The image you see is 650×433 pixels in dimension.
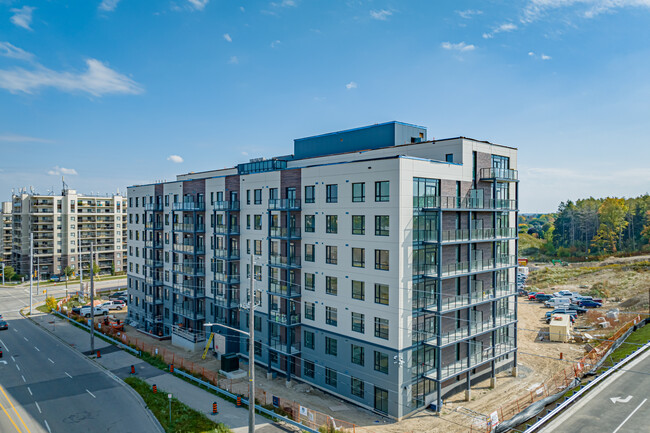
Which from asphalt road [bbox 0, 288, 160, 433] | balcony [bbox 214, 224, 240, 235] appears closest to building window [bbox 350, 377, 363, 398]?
asphalt road [bbox 0, 288, 160, 433]

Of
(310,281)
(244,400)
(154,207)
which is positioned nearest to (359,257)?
(310,281)

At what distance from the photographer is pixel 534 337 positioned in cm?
5228

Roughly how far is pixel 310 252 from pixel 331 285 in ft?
12.4

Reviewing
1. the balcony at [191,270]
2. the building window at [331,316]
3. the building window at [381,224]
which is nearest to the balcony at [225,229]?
the balcony at [191,270]

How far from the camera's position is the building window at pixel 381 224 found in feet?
102

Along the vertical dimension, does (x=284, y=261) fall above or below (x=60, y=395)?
above

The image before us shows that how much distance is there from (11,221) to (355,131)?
110354 millimetres

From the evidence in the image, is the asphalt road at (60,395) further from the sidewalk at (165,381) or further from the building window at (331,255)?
the building window at (331,255)

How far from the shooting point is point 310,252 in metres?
37.0

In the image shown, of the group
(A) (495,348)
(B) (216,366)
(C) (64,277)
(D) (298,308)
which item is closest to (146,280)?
(B) (216,366)

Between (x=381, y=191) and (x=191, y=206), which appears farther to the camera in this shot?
(x=191, y=206)

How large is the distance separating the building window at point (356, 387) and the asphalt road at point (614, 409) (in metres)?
12.9

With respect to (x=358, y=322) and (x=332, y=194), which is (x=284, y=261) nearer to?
(x=332, y=194)

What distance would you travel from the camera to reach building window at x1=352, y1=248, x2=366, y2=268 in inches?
1283
